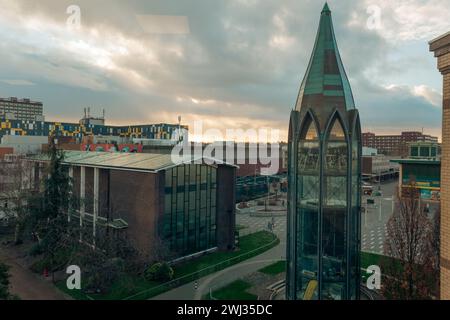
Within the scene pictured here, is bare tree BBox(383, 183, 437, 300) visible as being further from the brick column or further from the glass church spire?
the brick column

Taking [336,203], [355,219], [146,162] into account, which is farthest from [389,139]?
[336,203]

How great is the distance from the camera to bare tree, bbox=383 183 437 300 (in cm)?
1695

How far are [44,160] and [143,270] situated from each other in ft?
77.0

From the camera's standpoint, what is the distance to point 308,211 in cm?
1725

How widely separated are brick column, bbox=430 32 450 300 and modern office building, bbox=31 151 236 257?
20.1 metres

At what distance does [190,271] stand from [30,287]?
11433 mm

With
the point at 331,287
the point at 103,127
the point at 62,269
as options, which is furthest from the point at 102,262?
the point at 103,127

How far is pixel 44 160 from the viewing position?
37750 millimetres

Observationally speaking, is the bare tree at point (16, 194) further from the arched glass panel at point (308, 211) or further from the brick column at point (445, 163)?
the brick column at point (445, 163)

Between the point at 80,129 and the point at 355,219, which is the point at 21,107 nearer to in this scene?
the point at 80,129

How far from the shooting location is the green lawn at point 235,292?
20.4 m

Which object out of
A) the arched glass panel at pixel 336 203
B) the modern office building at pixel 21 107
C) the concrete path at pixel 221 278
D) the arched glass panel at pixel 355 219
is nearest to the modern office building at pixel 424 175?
the concrete path at pixel 221 278

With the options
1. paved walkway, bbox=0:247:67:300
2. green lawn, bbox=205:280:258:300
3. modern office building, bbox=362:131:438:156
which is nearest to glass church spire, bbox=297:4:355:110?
green lawn, bbox=205:280:258:300

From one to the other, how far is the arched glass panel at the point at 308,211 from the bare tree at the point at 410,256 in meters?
4.91
